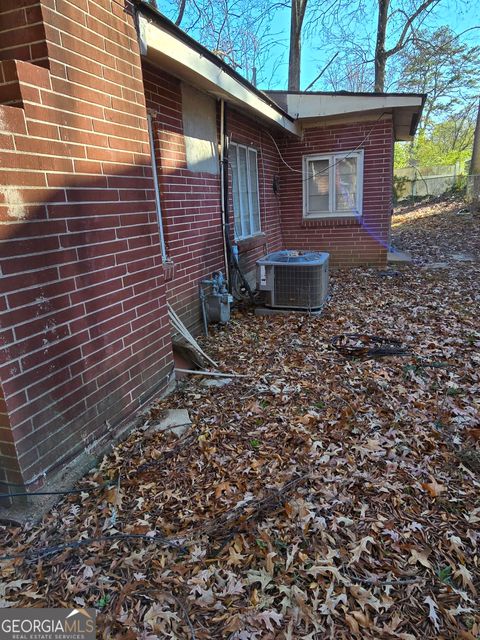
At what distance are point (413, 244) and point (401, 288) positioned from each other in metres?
5.55

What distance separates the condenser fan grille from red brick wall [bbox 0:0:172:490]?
262 cm

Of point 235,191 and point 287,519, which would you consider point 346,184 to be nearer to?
point 235,191

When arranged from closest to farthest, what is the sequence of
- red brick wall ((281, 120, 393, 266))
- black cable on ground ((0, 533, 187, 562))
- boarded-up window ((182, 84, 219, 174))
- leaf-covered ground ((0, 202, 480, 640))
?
leaf-covered ground ((0, 202, 480, 640)) < black cable on ground ((0, 533, 187, 562)) < boarded-up window ((182, 84, 219, 174)) < red brick wall ((281, 120, 393, 266))

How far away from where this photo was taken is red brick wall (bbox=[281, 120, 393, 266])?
791cm

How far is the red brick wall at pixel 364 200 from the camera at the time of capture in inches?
312

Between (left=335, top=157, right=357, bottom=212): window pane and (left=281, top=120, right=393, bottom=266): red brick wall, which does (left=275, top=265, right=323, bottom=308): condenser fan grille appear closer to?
(left=281, top=120, right=393, bottom=266): red brick wall

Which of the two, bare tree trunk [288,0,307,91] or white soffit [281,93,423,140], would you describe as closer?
white soffit [281,93,423,140]

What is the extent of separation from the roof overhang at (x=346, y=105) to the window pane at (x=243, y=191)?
1.83m

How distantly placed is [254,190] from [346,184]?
2.32m

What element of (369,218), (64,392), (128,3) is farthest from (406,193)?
(64,392)

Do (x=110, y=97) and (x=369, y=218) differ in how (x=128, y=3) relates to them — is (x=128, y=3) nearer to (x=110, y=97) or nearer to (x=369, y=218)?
(x=110, y=97)

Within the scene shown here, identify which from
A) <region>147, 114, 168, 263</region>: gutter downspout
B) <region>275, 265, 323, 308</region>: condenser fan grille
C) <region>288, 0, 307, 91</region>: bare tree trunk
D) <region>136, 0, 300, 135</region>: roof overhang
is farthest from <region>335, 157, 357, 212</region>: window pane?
<region>288, 0, 307, 91</region>: bare tree trunk

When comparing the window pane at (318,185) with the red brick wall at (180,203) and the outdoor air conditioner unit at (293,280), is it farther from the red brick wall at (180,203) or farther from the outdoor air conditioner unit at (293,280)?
the red brick wall at (180,203)

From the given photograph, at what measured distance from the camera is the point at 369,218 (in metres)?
8.34
